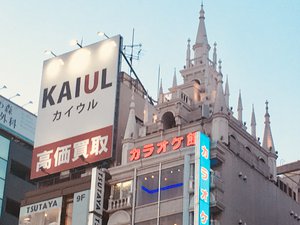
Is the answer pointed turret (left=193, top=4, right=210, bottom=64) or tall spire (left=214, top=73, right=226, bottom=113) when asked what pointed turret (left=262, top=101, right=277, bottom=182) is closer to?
tall spire (left=214, top=73, right=226, bottom=113)

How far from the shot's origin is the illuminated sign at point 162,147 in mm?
69062

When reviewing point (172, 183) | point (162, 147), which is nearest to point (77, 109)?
point (162, 147)

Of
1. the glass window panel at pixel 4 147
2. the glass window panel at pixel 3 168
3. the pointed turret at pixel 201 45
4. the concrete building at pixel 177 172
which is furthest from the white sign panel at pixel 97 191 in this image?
the glass window panel at pixel 4 147

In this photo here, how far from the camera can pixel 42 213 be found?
75.1 m

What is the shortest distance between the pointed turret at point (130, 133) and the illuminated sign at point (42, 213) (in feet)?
23.5

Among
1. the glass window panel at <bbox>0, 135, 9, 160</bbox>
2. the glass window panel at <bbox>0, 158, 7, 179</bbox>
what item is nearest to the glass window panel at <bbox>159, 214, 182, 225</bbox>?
the glass window panel at <bbox>0, 158, 7, 179</bbox>

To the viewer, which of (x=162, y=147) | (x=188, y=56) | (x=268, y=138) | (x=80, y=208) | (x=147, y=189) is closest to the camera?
(x=147, y=189)

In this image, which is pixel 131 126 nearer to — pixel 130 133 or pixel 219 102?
pixel 130 133

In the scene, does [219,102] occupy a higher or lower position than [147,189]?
higher

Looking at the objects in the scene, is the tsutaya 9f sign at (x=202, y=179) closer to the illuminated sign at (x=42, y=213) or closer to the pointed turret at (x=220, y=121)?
the pointed turret at (x=220, y=121)

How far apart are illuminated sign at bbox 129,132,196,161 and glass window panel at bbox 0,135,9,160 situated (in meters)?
29.6

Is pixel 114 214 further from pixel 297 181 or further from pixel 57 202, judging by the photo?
pixel 297 181

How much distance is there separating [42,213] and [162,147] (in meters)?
13.3

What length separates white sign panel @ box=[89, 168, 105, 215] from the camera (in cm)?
7044
